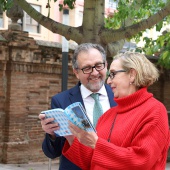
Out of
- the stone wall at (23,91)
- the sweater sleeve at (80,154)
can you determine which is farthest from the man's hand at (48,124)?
the stone wall at (23,91)

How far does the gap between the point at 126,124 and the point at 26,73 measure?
916 centimetres

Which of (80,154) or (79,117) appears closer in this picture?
(79,117)

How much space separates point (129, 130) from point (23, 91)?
919 centimetres

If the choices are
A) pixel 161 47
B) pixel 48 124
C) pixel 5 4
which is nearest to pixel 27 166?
pixel 5 4

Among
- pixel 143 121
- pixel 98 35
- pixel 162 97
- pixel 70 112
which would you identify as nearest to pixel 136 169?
pixel 143 121

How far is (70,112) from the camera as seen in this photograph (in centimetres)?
305

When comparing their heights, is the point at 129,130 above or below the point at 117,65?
Result: below

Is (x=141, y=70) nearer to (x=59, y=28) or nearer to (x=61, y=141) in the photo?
(x=61, y=141)

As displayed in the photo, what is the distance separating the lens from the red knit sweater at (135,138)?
10.0ft

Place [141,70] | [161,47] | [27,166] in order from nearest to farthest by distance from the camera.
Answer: [141,70] < [27,166] < [161,47]

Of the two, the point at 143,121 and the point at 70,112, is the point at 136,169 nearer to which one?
the point at 143,121

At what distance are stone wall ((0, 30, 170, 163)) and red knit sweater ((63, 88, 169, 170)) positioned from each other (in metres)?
8.72

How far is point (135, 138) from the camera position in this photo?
3.12 m

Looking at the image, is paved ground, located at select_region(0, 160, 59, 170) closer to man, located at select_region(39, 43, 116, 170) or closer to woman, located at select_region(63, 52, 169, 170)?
man, located at select_region(39, 43, 116, 170)
